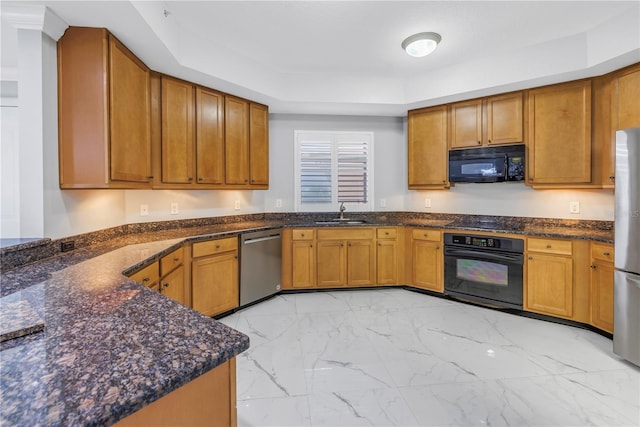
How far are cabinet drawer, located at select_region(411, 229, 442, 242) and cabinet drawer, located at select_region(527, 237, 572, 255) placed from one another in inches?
34.8

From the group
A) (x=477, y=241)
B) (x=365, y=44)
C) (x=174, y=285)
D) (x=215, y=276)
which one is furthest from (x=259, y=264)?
(x=365, y=44)

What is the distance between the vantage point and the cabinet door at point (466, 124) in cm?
344

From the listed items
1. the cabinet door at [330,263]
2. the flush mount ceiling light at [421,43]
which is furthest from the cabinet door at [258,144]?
the flush mount ceiling light at [421,43]

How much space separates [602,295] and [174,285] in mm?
3645

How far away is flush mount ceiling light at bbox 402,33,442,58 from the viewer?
2.64m

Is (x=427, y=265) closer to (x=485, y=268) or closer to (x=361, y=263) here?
(x=485, y=268)

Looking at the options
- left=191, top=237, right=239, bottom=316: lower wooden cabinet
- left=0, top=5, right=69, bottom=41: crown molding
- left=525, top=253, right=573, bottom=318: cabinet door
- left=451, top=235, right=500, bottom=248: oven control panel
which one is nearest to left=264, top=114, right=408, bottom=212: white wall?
left=451, top=235, right=500, bottom=248: oven control panel

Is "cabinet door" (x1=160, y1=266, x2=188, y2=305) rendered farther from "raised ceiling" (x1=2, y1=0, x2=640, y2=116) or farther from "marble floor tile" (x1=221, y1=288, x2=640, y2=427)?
"raised ceiling" (x1=2, y1=0, x2=640, y2=116)

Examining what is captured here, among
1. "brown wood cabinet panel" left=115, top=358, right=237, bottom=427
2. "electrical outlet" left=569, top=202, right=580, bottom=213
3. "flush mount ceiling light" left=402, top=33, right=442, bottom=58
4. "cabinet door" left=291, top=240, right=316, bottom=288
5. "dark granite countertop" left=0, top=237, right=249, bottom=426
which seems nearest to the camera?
"dark granite countertop" left=0, top=237, right=249, bottom=426

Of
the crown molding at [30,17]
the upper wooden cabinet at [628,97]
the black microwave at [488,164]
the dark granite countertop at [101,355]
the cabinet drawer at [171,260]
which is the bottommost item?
the cabinet drawer at [171,260]

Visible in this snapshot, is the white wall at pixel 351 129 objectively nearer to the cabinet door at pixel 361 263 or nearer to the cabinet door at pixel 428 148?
the cabinet door at pixel 428 148

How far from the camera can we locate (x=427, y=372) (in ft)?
6.73

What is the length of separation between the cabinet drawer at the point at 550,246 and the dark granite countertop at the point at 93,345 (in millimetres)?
3121

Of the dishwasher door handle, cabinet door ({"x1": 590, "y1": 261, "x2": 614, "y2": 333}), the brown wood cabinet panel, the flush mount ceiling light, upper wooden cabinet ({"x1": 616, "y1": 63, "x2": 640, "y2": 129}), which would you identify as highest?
the flush mount ceiling light
